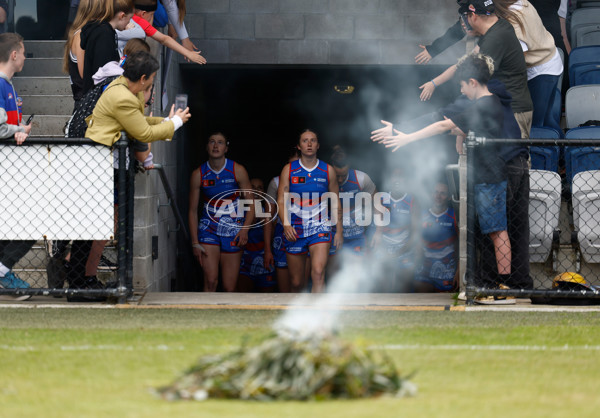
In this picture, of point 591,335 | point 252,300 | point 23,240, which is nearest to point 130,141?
point 23,240

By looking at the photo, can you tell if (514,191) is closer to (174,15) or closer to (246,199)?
(174,15)

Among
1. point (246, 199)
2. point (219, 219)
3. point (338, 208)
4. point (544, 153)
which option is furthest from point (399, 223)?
point (544, 153)

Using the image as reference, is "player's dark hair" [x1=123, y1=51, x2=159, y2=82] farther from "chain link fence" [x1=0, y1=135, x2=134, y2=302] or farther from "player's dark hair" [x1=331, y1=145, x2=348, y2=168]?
"player's dark hair" [x1=331, y1=145, x2=348, y2=168]

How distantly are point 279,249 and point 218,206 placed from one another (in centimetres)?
83

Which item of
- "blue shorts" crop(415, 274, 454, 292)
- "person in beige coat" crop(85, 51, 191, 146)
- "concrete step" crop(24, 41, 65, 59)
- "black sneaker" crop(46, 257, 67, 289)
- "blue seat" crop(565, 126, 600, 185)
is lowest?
"blue shorts" crop(415, 274, 454, 292)

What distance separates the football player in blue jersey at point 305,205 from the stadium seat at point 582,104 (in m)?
2.53

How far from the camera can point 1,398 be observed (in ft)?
13.2

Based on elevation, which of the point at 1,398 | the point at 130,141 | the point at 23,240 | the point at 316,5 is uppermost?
the point at 316,5

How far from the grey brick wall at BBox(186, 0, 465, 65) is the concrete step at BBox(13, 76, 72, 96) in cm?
199

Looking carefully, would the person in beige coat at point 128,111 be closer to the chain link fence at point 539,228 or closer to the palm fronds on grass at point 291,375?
the chain link fence at point 539,228

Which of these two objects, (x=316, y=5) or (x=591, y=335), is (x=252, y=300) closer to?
(x=591, y=335)

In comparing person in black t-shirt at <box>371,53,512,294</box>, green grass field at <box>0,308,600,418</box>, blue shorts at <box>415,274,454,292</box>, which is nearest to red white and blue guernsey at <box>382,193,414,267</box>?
blue shorts at <box>415,274,454,292</box>

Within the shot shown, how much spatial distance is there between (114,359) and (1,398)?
0.95 meters

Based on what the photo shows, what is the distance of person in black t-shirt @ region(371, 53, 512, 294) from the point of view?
7090 mm
